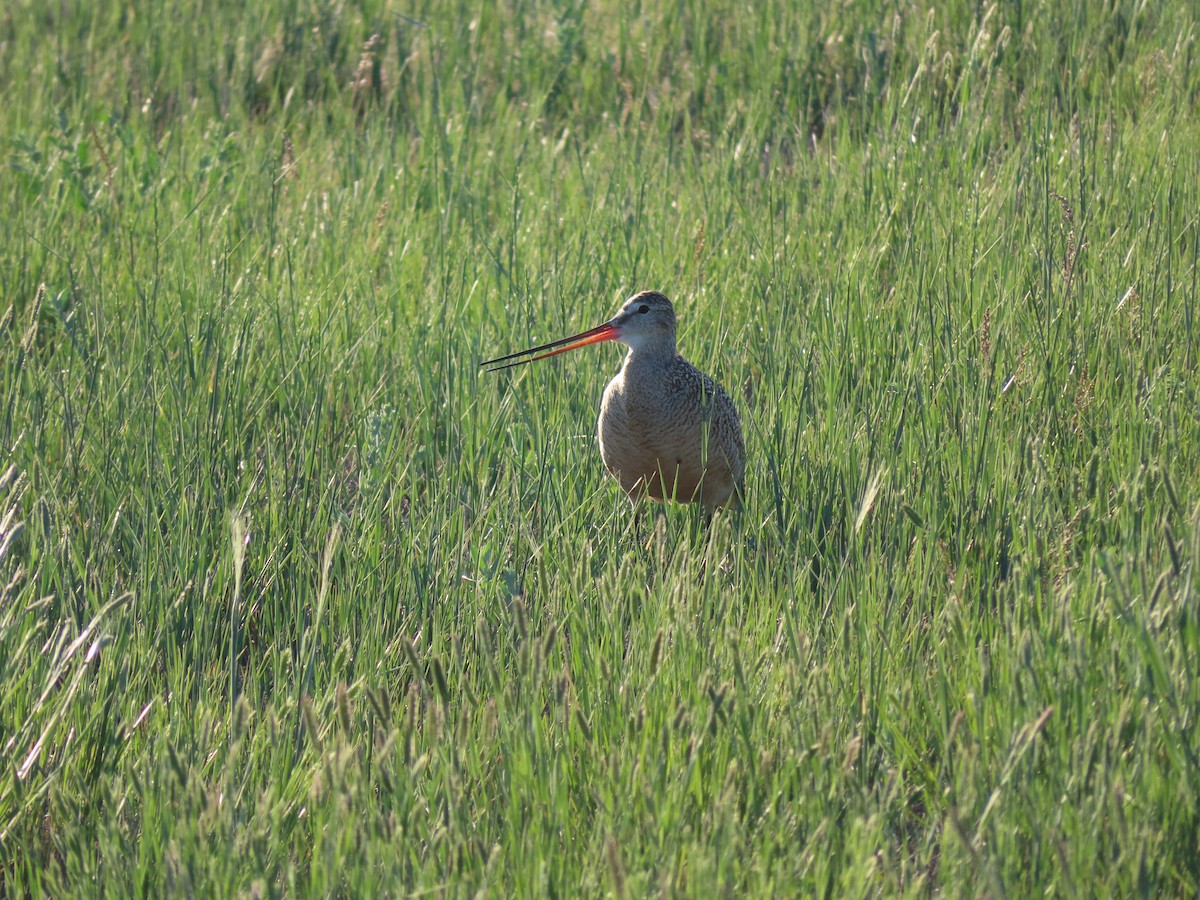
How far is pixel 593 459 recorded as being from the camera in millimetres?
4105

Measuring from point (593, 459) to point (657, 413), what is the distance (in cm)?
27

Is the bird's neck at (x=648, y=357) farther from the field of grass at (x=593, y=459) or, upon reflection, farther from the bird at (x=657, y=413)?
the field of grass at (x=593, y=459)

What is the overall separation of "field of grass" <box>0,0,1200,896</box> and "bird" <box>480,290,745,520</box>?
112 mm

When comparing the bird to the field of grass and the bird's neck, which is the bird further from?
the field of grass

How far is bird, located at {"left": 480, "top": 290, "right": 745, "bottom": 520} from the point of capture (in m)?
3.96

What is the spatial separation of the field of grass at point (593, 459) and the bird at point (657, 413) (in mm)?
112

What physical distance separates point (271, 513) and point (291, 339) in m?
1.07

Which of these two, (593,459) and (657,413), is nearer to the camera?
(657,413)

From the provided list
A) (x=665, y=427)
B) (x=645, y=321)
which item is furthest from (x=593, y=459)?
(x=645, y=321)

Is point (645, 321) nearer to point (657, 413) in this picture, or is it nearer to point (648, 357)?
point (648, 357)

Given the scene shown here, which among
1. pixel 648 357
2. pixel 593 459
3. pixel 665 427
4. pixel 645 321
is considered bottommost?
pixel 593 459

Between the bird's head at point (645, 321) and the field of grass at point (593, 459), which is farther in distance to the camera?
the bird's head at point (645, 321)

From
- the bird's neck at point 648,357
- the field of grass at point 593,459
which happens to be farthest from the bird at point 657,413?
the field of grass at point 593,459

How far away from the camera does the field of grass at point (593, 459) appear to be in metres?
2.25
